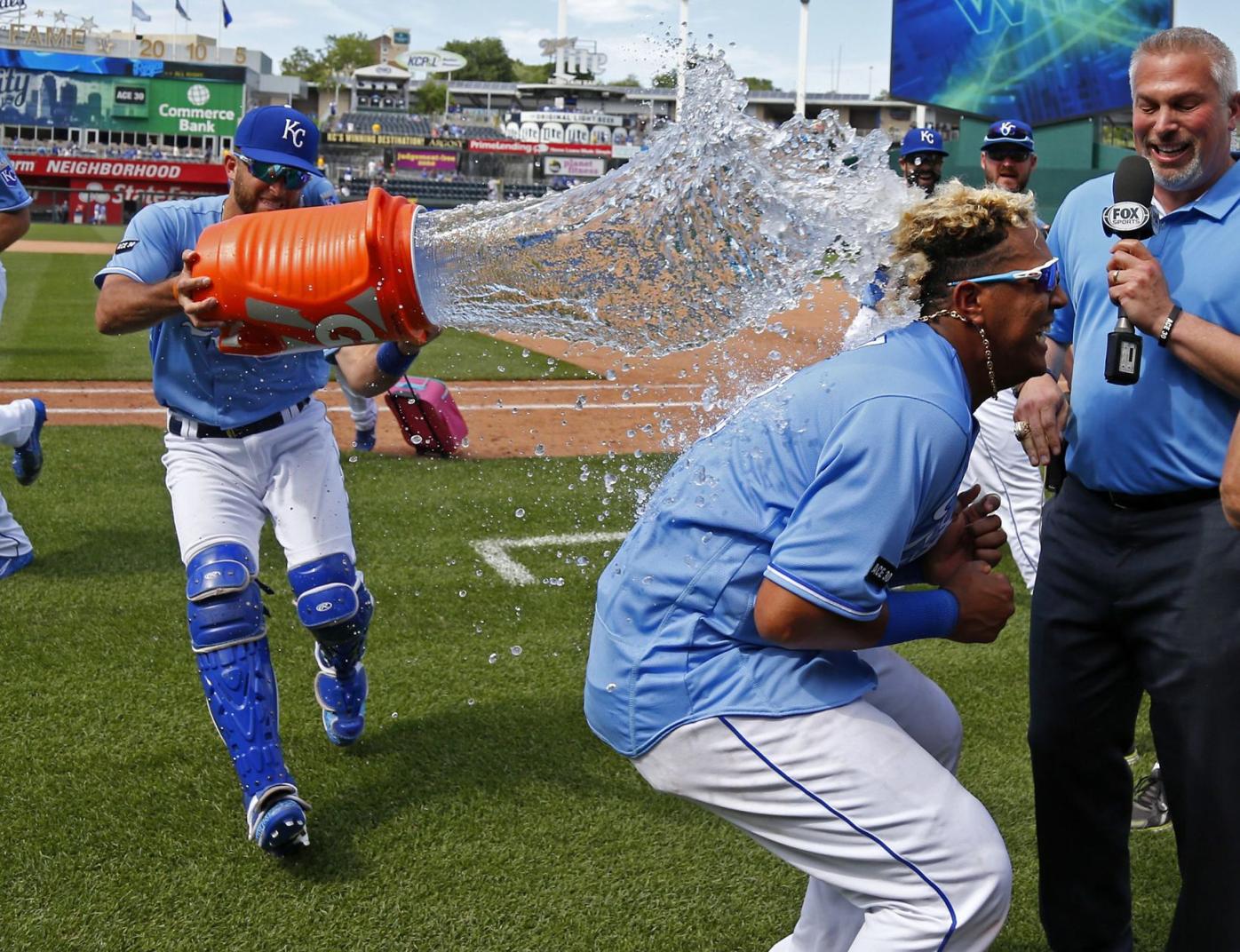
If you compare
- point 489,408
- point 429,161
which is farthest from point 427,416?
point 429,161

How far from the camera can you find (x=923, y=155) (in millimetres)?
7180

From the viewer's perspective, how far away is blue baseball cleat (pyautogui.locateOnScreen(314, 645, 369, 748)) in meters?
4.60

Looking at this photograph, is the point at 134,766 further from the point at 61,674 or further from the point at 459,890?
the point at 459,890

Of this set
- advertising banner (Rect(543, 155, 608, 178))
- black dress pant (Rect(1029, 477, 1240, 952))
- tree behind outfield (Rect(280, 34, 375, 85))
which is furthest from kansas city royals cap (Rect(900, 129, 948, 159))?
tree behind outfield (Rect(280, 34, 375, 85))

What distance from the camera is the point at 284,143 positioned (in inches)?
167

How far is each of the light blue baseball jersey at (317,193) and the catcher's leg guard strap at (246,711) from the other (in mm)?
1539

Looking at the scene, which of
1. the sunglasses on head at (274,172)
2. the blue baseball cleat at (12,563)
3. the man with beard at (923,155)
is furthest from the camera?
the man with beard at (923,155)

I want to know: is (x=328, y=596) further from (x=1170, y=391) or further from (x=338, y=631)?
(x=1170, y=391)

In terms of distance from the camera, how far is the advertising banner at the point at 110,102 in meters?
64.4

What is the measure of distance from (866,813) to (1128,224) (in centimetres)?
151

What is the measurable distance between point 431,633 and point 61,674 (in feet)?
5.17

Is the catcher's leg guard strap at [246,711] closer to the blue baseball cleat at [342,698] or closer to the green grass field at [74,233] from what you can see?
the blue baseball cleat at [342,698]

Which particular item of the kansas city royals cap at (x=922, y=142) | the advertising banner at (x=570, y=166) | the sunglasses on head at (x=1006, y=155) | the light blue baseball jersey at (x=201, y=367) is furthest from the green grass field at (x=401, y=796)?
the advertising banner at (x=570, y=166)

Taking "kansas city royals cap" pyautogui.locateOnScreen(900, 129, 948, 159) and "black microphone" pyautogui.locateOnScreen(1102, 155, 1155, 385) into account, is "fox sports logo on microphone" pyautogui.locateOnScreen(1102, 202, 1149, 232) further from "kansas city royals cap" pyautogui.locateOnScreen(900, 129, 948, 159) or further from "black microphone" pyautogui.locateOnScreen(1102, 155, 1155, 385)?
"kansas city royals cap" pyautogui.locateOnScreen(900, 129, 948, 159)
